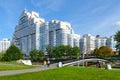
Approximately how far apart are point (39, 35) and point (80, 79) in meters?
168

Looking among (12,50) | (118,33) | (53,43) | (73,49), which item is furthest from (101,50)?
(53,43)

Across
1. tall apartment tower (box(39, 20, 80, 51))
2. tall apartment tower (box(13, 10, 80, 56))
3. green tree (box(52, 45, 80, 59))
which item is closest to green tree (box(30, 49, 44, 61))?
green tree (box(52, 45, 80, 59))

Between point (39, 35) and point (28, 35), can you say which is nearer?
point (39, 35)

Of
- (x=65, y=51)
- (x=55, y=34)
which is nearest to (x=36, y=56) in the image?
(x=65, y=51)

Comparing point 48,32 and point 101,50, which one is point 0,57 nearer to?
point 101,50

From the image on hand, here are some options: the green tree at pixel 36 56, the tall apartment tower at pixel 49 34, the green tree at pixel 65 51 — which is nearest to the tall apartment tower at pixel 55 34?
the tall apartment tower at pixel 49 34

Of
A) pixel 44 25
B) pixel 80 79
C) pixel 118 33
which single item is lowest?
pixel 80 79

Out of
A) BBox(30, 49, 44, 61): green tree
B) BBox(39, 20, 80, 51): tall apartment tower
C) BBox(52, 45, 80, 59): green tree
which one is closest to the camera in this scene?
BBox(52, 45, 80, 59): green tree

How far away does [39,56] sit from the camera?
445 feet

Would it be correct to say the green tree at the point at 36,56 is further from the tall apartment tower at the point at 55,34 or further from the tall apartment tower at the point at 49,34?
the tall apartment tower at the point at 55,34

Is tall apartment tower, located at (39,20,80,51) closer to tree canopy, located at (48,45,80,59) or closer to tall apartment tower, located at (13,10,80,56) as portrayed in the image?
tall apartment tower, located at (13,10,80,56)

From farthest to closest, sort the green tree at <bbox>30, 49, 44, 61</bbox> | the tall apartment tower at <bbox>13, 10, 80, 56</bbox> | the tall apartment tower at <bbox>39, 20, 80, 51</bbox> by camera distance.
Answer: the tall apartment tower at <bbox>13, 10, 80, 56</bbox> → the tall apartment tower at <bbox>39, 20, 80, 51</bbox> → the green tree at <bbox>30, 49, 44, 61</bbox>

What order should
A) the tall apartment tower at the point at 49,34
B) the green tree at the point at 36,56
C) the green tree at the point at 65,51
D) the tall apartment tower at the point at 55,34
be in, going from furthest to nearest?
the tall apartment tower at the point at 49,34, the tall apartment tower at the point at 55,34, the green tree at the point at 36,56, the green tree at the point at 65,51

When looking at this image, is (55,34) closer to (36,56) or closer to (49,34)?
(49,34)
